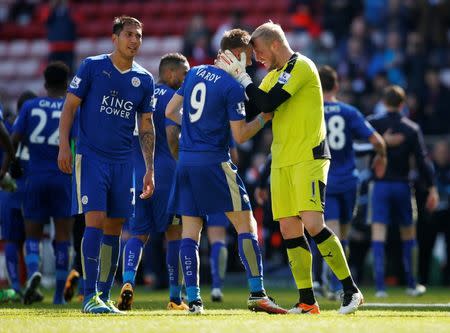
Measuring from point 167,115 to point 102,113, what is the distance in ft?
2.51

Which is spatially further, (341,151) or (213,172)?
(341,151)

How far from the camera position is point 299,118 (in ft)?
29.8

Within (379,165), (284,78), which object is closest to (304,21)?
(379,165)

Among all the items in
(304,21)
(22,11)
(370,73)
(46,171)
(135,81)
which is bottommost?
(46,171)

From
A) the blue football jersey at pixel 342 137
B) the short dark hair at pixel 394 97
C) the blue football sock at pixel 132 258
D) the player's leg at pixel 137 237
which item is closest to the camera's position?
the blue football sock at pixel 132 258

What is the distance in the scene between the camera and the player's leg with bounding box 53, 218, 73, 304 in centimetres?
1151

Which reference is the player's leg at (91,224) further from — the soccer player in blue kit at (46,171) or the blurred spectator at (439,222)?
the blurred spectator at (439,222)

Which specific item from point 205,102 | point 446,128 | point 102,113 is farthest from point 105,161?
point 446,128

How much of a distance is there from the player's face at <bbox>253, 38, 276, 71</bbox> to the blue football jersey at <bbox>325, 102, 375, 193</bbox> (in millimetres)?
3488

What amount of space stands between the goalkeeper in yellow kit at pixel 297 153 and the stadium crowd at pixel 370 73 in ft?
21.8

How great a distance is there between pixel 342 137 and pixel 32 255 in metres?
3.75

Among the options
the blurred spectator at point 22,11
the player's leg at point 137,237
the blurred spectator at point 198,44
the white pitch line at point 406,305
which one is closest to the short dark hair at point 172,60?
the player's leg at point 137,237

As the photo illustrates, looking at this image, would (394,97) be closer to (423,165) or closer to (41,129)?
(423,165)

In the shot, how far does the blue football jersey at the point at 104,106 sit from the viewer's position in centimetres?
923
